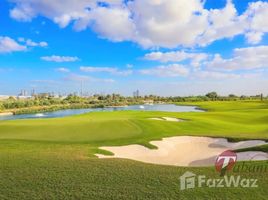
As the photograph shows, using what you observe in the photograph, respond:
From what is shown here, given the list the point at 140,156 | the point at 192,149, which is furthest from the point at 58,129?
the point at 192,149

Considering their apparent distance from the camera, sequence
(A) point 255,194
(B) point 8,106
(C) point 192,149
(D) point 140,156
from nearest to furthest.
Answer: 1. (A) point 255,194
2. (D) point 140,156
3. (C) point 192,149
4. (B) point 8,106

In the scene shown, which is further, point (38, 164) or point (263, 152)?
point (263, 152)

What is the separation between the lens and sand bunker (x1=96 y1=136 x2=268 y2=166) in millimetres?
16500

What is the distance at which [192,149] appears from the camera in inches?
784

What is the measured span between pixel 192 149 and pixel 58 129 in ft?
38.8

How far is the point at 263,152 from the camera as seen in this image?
15547 millimetres

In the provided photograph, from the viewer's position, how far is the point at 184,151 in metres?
19.4

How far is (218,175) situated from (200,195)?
1.93 m

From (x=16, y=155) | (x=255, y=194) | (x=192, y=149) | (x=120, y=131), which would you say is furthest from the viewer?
(x=120, y=131)

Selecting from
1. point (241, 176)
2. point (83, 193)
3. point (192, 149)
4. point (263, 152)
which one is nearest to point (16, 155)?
point (83, 193)

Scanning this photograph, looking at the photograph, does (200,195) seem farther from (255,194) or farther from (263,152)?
(263,152)

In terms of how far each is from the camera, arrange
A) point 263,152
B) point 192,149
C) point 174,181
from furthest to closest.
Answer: point 192,149 → point 263,152 → point 174,181

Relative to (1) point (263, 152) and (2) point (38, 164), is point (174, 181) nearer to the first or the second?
(2) point (38, 164)

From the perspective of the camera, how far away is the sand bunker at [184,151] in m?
16.5
